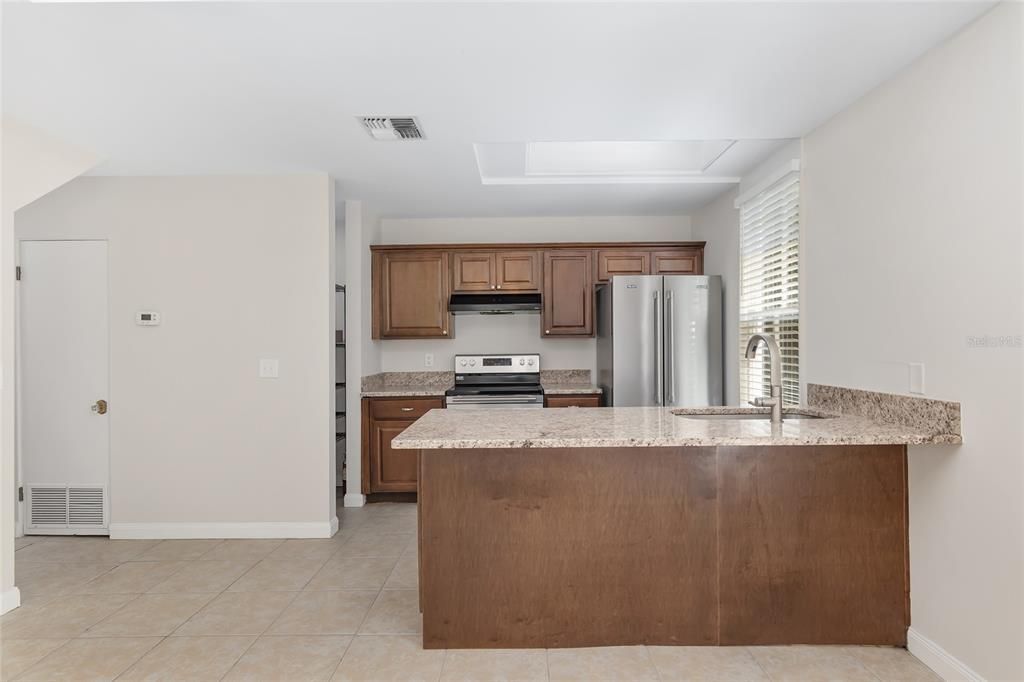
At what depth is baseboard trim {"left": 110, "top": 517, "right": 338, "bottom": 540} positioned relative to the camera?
3910mm

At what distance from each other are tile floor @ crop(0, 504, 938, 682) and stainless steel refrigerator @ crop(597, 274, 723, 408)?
6.44ft

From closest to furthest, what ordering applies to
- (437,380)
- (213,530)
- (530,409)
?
(530,409)
(213,530)
(437,380)

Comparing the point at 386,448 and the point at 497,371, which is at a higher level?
the point at 497,371

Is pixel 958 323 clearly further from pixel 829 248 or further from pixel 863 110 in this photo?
pixel 863 110

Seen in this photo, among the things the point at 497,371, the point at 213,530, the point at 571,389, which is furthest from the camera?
the point at 497,371

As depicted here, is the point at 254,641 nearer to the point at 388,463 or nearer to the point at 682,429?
the point at 682,429

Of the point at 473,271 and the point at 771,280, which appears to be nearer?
the point at 771,280

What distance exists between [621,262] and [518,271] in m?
0.85

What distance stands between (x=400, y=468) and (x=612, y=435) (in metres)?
2.83

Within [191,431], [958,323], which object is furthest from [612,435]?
[191,431]

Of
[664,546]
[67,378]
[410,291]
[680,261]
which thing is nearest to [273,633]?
[664,546]

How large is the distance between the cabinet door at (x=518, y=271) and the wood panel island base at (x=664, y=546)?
2.73m

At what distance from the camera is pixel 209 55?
2.31 meters

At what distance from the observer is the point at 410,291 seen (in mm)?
5020
